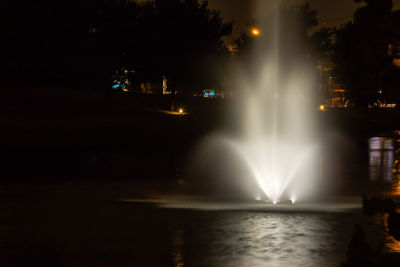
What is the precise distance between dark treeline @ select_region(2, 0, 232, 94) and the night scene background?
116 millimetres

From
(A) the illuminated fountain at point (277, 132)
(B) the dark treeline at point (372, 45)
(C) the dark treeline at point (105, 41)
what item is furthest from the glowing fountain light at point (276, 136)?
(B) the dark treeline at point (372, 45)

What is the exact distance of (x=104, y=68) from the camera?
41969 millimetres

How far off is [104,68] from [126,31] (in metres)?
5.51

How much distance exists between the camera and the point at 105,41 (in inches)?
1695

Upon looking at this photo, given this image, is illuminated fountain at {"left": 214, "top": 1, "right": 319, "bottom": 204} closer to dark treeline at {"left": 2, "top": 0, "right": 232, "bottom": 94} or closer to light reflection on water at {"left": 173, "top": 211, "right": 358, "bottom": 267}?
light reflection on water at {"left": 173, "top": 211, "right": 358, "bottom": 267}

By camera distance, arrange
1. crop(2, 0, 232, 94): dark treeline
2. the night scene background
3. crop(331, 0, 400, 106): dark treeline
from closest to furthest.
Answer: crop(331, 0, 400, 106): dark treeline < the night scene background < crop(2, 0, 232, 94): dark treeline

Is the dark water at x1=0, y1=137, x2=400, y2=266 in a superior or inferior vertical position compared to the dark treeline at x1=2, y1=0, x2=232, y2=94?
inferior

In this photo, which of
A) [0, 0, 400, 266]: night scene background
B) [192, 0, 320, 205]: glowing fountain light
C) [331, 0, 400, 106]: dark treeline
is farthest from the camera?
[192, 0, 320, 205]: glowing fountain light

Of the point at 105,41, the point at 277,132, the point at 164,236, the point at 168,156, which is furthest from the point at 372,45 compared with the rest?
the point at 277,132

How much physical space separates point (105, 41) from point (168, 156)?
2138 centimetres

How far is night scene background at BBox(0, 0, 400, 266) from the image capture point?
23.6 ft

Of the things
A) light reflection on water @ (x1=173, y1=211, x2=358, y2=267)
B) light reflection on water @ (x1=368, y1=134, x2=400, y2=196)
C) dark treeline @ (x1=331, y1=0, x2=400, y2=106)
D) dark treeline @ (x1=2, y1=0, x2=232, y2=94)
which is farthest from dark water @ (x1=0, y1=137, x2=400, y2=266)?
dark treeline @ (x1=2, y1=0, x2=232, y2=94)

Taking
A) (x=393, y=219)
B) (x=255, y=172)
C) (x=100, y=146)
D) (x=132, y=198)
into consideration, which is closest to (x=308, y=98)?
(x=100, y=146)

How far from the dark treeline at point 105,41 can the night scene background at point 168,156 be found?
0.38 ft
